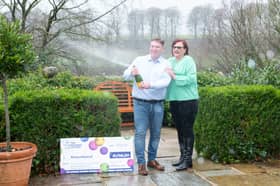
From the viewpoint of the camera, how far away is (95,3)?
10.6m

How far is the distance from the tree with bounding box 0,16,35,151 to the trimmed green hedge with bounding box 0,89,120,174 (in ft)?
1.24

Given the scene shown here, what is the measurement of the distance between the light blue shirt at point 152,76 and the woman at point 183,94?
3.5 inches

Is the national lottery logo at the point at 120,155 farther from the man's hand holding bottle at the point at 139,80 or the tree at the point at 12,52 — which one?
the tree at the point at 12,52

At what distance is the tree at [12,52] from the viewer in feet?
10.2

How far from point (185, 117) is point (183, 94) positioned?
28cm

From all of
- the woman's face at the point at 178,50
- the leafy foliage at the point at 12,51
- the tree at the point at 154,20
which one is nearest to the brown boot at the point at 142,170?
the woman's face at the point at 178,50

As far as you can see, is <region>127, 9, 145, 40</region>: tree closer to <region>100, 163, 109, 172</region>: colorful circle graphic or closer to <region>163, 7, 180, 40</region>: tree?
<region>163, 7, 180, 40</region>: tree

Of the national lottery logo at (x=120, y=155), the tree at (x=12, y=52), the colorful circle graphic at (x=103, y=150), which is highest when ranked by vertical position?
the tree at (x=12, y=52)

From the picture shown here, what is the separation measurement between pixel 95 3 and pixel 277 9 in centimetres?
561

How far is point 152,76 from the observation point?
12.1 ft

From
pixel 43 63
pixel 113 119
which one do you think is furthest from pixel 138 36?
pixel 113 119

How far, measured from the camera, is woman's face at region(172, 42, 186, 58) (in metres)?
3.81

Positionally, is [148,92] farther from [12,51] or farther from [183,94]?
[12,51]

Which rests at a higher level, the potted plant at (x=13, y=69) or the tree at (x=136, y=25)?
the tree at (x=136, y=25)
